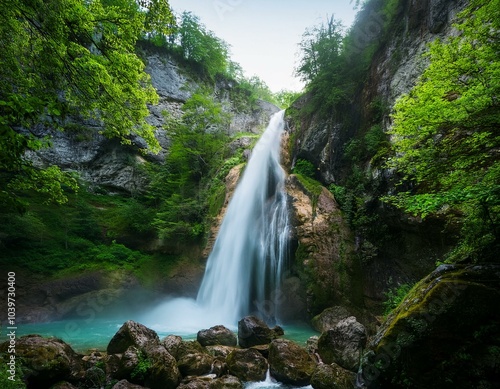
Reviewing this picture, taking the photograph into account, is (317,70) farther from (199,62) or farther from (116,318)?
(116,318)

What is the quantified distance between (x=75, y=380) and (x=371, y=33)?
58.3 feet

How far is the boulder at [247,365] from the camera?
5633 mm

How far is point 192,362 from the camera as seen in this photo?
18.9 feet

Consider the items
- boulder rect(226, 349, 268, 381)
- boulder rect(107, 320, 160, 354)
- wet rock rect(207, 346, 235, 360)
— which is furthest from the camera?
wet rock rect(207, 346, 235, 360)

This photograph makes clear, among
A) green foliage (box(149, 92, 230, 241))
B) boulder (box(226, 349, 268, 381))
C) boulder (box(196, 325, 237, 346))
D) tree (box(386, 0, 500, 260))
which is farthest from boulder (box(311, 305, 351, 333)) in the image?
green foliage (box(149, 92, 230, 241))

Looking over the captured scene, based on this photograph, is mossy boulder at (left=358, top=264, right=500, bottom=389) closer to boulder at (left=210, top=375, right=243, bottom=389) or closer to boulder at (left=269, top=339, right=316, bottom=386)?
boulder at (left=269, top=339, right=316, bottom=386)

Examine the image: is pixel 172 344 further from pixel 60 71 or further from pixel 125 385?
pixel 60 71

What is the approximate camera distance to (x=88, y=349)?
754 centimetres

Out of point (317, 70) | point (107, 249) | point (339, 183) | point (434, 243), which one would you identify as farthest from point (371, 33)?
point (107, 249)

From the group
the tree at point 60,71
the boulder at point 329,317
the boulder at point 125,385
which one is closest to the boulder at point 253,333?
the boulder at point 329,317

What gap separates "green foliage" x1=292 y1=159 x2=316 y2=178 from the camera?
14.8 meters

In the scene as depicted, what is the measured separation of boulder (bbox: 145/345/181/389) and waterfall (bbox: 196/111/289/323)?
22.5 feet

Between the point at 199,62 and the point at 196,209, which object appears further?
the point at 199,62

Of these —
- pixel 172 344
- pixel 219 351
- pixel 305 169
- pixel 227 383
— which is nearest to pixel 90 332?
pixel 172 344
